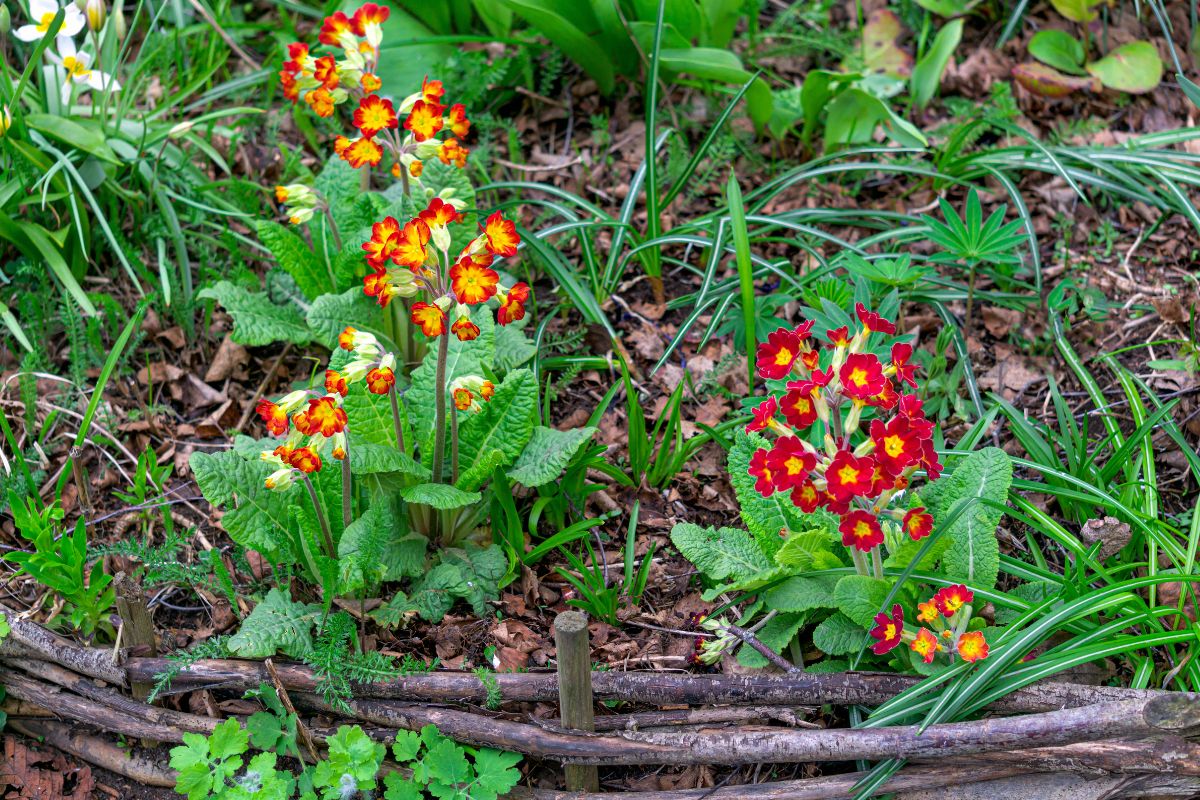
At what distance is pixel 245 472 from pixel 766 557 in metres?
1.17

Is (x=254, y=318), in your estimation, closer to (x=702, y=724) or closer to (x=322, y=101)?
(x=322, y=101)

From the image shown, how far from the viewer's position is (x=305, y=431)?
202 centimetres

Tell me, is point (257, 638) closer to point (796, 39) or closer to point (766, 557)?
point (766, 557)

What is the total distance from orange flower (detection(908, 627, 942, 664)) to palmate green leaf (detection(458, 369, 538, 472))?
3.14 ft

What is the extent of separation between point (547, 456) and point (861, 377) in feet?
2.52

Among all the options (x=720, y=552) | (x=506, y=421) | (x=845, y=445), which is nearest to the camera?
(x=845, y=445)

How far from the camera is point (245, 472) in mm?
2373

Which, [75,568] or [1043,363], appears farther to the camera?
[1043,363]

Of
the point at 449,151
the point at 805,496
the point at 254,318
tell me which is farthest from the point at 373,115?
the point at 805,496

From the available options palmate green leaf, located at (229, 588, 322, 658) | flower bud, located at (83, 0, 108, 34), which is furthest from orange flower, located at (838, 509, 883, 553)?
flower bud, located at (83, 0, 108, 34)

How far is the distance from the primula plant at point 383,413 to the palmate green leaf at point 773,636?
0.57 meters

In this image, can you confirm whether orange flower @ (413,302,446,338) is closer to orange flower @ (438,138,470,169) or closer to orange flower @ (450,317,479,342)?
orange flower @ (450,317,479,342)

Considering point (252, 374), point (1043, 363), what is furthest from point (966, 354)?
point (252, 374)

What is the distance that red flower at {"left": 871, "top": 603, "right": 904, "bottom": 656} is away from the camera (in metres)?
2.05
